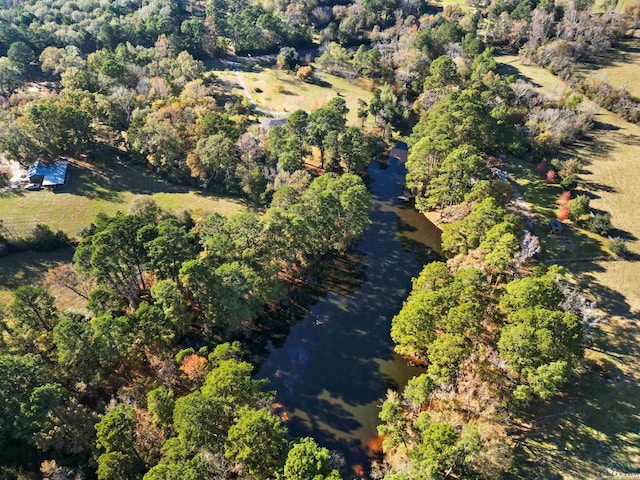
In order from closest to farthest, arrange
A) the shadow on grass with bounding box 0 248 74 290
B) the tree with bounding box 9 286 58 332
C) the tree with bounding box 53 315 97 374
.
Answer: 1. the tree with bounding box 53 315 97 374
2. the tree with bounding box 9 286 58 332
3. the shadow on grass with bounding box 0 248 74 290

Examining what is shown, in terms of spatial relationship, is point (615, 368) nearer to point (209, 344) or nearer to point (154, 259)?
point (209, 344)

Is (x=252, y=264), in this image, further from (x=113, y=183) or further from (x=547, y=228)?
(x=547, y=228)

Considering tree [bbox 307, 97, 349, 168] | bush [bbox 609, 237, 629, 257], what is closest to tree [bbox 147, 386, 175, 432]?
tree [bbox 307, 97, 349, 168]

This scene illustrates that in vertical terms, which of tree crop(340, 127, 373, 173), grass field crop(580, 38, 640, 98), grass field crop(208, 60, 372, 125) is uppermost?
grass field crop(580, 38, 640, 98)

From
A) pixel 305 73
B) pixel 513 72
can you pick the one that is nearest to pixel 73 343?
pixel 305 73

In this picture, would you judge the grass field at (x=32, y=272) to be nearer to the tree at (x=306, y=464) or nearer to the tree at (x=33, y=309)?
the tree at (x=33, y=309)

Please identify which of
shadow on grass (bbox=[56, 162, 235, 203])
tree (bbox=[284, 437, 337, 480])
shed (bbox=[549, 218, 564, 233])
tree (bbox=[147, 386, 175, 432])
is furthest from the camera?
shadow on grass (bbox=[56, 162, 235, 203])

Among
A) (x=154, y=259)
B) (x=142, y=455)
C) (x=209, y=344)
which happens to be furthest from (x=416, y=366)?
(x=154, y=259)

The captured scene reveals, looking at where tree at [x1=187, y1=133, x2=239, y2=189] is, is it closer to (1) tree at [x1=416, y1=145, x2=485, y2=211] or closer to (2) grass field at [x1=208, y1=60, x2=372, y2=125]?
(2) grass field at [x1=208, y1=60, x2=372, y2=125]
